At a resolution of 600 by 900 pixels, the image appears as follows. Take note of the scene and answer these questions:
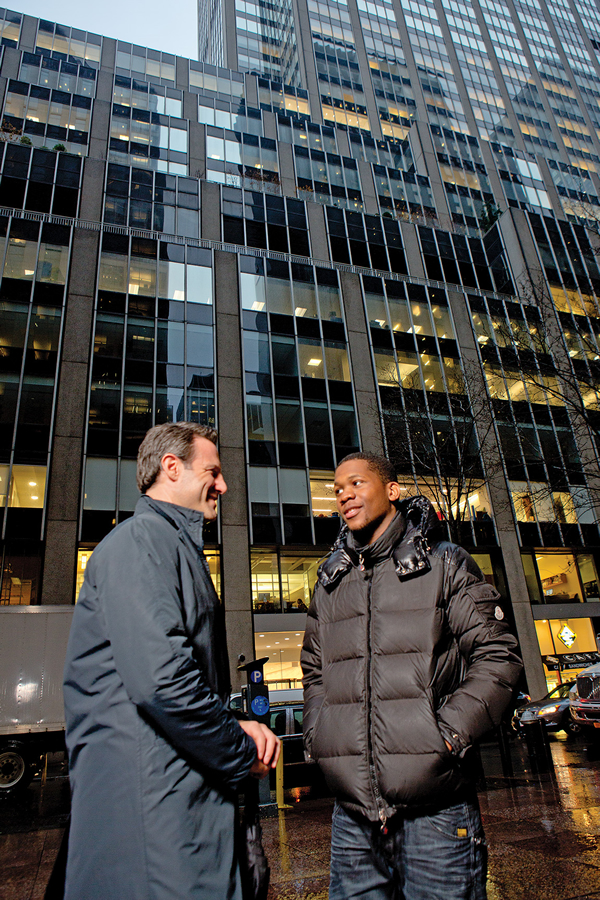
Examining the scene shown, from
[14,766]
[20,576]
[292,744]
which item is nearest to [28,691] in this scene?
[14,766]

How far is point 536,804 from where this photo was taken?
676 centimetres

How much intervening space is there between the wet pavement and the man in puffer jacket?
85.7 inches

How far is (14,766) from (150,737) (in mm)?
13058

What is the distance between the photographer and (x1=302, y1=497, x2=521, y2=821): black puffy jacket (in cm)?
227

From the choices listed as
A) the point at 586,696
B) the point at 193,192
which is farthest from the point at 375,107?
the point at 586,696

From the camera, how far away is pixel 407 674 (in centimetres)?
243

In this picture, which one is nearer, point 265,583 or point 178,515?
point 178,515

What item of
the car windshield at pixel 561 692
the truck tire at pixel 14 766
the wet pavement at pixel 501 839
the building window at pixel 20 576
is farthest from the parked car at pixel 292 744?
the building window at pixel 20 576

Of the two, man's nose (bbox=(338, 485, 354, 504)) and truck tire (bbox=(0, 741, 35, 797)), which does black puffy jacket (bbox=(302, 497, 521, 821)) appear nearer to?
man's nose (bbox=(338, 485, 354, 504))

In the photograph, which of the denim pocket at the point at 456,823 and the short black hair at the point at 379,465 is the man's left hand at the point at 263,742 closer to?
the denim pocket at the point at 456,823

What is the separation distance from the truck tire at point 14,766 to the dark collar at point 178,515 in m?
12.6

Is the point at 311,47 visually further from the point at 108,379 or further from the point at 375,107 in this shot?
the point at 108,379

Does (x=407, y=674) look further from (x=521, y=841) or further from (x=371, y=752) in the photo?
(x=521, y=841)

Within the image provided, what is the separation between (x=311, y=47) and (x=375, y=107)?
33.2 ft
